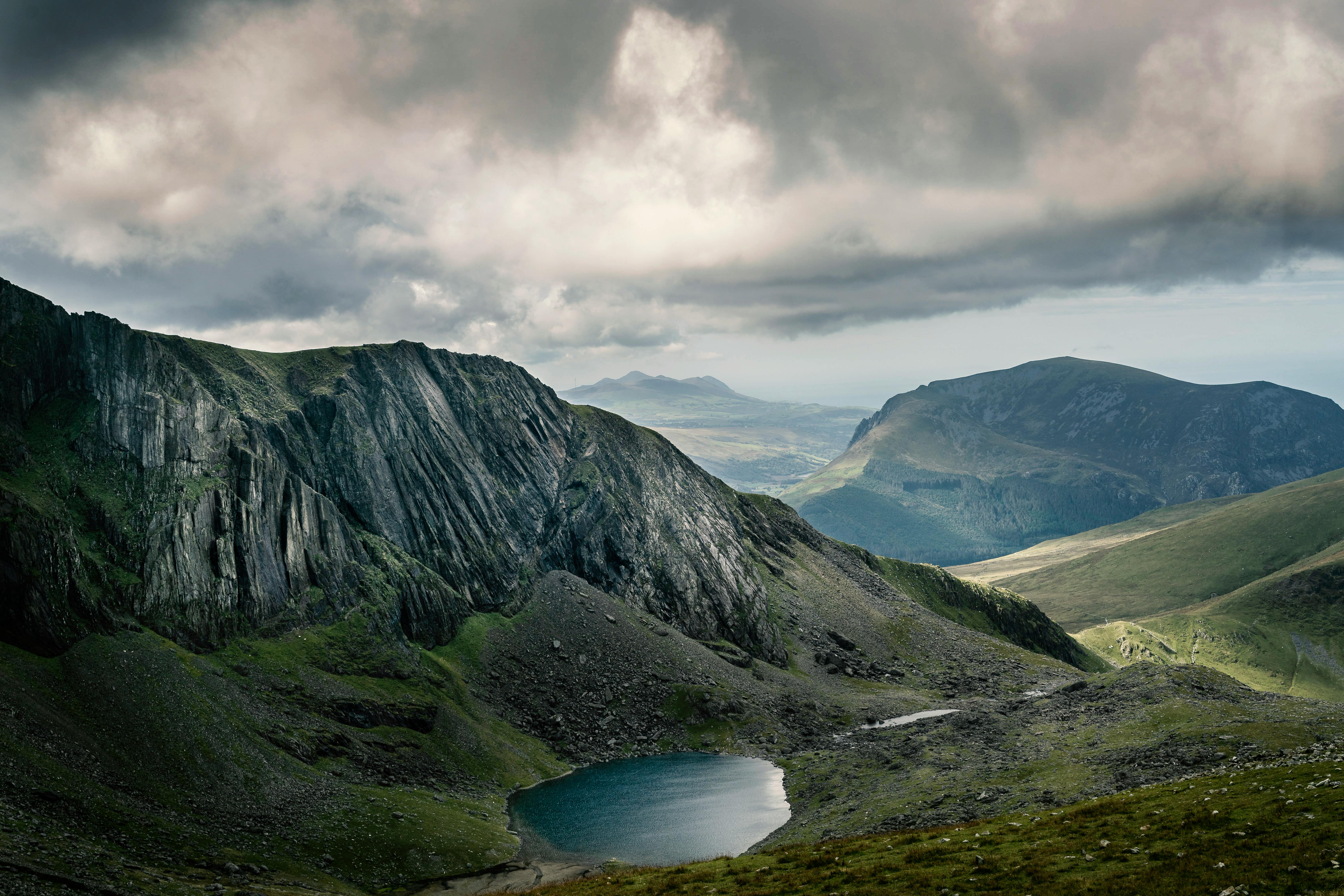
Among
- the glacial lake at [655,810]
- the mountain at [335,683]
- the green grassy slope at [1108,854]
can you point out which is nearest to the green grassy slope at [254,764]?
the mountain at [335,683]

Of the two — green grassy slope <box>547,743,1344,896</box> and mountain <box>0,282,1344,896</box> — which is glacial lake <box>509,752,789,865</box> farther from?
green grassy slope <box>547,743,1344,896</box>

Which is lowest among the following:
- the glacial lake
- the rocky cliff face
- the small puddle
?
the small puddle

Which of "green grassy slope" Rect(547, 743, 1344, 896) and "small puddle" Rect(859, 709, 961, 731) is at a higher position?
"green grassy slope" Rect(547, 743, 1344, 896)

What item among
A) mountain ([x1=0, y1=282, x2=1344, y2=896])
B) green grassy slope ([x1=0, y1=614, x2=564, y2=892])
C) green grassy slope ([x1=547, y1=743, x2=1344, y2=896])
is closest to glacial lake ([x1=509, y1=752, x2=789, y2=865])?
mountain ([x1=0, y1=282, x2=1344, y2=896])

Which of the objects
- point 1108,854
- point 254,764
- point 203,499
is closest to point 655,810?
point 254,764

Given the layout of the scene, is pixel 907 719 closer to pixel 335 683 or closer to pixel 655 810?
pixel 655 810

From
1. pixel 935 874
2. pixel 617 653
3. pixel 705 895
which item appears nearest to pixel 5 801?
pixel 705 895

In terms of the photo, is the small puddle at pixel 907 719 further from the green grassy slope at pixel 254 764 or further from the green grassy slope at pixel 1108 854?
the green grassy slope at pixel 1108 854
